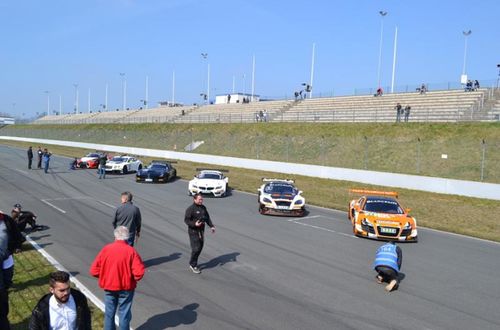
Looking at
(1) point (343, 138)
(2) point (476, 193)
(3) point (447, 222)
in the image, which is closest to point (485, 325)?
(3) point (447, 222)

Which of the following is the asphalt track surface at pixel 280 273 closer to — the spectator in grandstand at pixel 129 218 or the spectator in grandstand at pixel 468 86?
the spectator in grandstand at pixel 129 218

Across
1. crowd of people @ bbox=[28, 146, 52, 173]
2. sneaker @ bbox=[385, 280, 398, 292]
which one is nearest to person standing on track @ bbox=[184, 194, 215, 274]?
sneaker @ bbox=[385, 280, 398, 292]

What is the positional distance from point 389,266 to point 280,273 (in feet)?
7.21

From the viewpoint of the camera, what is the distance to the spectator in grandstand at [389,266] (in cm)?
881

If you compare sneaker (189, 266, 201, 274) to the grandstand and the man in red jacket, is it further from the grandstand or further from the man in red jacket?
the grandstand

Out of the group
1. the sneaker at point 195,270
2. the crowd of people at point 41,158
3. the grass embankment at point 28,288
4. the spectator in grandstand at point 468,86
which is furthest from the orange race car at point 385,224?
the spectator in grandstand at point 468,86

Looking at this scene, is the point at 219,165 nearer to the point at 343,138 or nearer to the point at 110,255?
the point at 343,138

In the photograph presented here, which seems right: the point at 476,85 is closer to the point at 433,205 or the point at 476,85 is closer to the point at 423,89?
the point at 423,89

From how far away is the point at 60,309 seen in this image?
4328 mm

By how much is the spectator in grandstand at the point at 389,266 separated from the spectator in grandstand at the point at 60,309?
609cm

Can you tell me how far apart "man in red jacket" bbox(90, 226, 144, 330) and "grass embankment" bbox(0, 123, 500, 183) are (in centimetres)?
2267

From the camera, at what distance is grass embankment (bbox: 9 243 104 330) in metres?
6.48

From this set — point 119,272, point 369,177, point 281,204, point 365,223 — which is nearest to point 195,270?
point 119,272

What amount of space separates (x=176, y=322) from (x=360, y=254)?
6.31 meters
